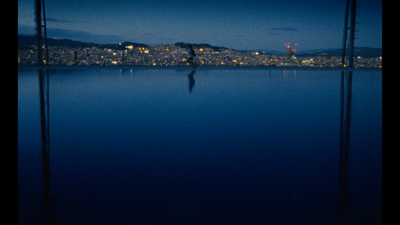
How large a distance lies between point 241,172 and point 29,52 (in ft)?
39.4

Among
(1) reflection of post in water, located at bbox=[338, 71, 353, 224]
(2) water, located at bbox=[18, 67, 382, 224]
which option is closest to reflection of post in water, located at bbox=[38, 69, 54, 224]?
(2) water, located at bbox=[18, 67, 382, 224]

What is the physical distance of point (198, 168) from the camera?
163 cm

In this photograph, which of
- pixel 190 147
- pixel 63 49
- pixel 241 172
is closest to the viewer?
pixel 241 172

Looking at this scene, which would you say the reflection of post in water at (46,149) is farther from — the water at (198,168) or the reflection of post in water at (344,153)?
the reflection of post in water at (344,153)

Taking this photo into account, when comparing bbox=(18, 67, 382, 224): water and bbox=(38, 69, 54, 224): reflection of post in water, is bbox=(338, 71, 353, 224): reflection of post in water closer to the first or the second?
bbox=(18, 67, 382, 224): water

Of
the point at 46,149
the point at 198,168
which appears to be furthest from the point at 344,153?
the point at 46,149

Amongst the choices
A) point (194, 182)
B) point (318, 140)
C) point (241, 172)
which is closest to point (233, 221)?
point (194, 182)

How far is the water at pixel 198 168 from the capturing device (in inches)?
45.9

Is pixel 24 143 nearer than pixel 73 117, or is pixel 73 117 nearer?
pixel 24 143

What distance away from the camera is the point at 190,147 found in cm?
205

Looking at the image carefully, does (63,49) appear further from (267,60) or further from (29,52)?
(267,60)

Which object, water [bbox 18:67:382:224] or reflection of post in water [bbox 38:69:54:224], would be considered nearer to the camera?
water [bbox 18:67:382:224]

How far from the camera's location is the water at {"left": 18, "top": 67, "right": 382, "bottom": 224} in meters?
1.17

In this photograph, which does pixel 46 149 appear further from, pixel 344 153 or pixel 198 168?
→ pixel 344 153
